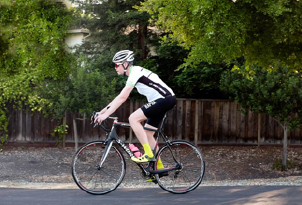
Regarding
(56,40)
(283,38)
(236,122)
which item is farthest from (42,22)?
(236,122)

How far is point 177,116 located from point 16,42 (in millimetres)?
7116

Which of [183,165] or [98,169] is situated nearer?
[98,169]

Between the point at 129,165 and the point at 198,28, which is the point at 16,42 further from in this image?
the point at 129,165

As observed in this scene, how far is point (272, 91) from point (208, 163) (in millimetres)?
3236

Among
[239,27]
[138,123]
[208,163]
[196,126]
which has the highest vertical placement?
A: [239,27]

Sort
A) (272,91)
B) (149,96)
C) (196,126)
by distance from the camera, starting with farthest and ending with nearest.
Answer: (196,126), (272,91), (149,96)

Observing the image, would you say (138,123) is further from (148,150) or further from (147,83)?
(147,83)

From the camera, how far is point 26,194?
639 cm

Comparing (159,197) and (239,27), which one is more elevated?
(239,27)

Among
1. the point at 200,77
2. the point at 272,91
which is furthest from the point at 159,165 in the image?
the point at 200,77

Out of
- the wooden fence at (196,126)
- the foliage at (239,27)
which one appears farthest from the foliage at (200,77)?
the foliage at (239,27)

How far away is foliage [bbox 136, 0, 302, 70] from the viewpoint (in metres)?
7.69

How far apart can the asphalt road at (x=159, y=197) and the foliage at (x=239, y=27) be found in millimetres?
2881

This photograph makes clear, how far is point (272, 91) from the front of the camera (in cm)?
1151
